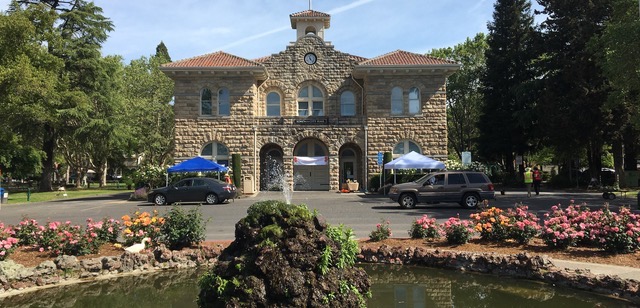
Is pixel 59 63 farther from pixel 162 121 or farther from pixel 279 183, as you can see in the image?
pixel 162 121

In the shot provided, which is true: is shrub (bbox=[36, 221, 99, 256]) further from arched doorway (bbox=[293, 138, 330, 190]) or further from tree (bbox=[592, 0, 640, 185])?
arched doorway (bbox=[293, 138, 330, 190])

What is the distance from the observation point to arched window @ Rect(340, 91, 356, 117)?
117ft

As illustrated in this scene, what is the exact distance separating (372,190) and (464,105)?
2899 cm

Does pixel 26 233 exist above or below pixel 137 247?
above

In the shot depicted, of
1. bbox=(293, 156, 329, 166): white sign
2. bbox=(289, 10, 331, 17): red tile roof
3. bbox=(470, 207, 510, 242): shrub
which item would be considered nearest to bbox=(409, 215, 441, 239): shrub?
bbox=(470, 207, 510, 242): shrub

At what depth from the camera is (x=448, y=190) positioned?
20547mm

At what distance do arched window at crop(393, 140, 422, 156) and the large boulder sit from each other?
28117mm

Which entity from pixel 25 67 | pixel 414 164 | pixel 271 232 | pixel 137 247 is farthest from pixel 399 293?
pixel 25 67

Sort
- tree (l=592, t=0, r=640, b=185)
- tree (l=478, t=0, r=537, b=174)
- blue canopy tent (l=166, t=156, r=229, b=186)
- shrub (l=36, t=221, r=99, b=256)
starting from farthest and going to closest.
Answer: tree (l=478, t=0, r=537, b=174), blue canopy tent (l=166, t=156, r=229, b=186), tree (l=592, t=0, r=640, b=185), shrub (l=36, t=221, r=99, b=256)

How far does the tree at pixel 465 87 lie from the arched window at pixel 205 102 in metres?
30.0

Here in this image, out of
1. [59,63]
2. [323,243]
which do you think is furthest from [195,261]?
[59,63]

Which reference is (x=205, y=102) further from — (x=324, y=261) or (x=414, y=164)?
(x=324, y=261)

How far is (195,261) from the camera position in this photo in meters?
9.45

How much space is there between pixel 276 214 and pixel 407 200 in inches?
612
